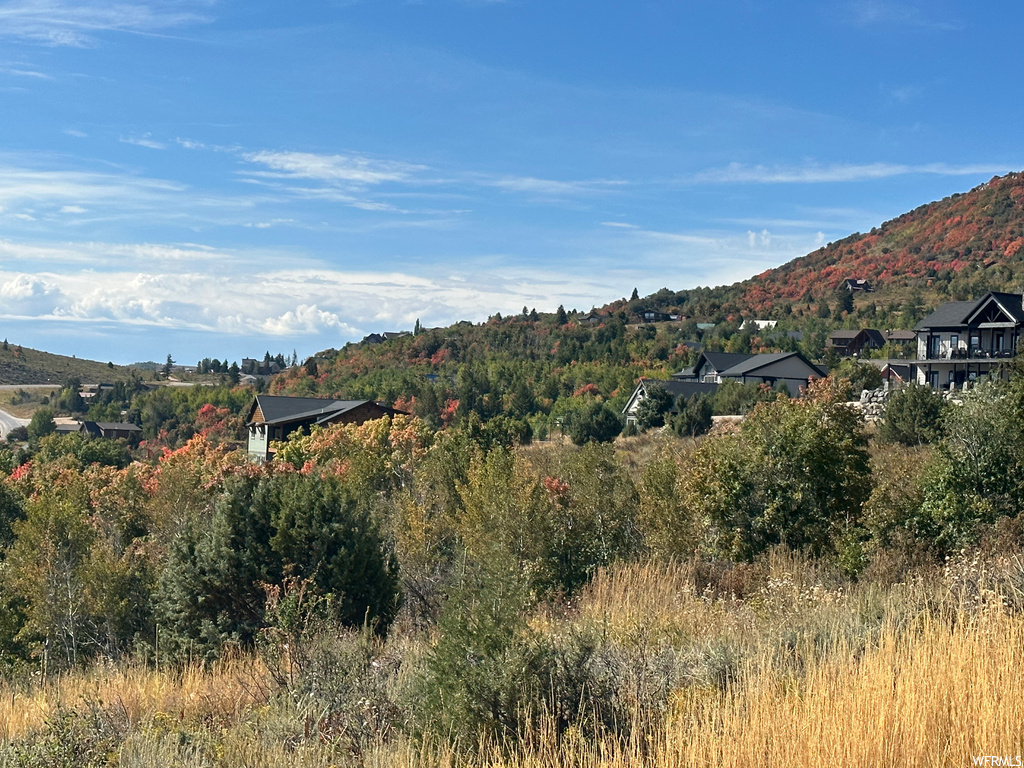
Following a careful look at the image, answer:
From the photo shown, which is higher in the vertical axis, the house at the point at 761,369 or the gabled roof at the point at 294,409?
the house at the point at 761,369

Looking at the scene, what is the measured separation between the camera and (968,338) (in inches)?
1885

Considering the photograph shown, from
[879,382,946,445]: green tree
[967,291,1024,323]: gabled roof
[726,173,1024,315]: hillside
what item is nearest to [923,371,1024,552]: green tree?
[879,382,946,445]: green tree

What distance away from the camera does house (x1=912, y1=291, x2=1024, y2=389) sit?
46156 mm

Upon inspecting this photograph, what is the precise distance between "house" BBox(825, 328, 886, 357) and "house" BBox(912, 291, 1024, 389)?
70.7 ft

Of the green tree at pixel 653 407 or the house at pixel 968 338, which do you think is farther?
the green tree at pixel 653 407

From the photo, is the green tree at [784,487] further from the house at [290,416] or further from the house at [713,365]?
the house at [713,365]

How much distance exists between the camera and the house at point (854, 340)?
71875mm

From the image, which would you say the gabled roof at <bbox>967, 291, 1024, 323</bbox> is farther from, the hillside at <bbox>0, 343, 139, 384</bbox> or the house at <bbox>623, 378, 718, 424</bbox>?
the hillside at <bbox>0, 343, 139, 384</bbox>

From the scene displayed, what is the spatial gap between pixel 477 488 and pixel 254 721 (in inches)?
760

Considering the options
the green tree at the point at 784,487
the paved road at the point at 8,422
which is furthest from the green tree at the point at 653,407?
the paved road at the point at 8,422

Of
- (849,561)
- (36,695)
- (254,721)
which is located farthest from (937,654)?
(36,695)

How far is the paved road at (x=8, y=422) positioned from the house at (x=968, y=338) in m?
76.8

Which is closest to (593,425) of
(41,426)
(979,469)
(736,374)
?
(736,374)

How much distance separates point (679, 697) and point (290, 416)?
52803 mm
